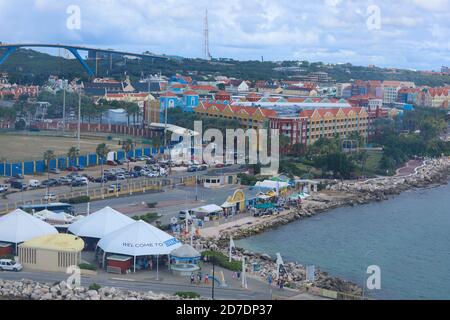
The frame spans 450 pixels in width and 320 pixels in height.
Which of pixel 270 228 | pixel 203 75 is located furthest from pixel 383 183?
pixel 203 75

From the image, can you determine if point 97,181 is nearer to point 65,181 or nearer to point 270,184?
point 65,181

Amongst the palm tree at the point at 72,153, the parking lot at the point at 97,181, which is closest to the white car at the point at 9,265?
the parking lot at the point at 97,181

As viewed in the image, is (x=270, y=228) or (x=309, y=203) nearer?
(x=270, y=228)

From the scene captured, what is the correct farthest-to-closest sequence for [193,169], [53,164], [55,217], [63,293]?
1. [193,169]
2. [53,164]
3. [55,217]
4. [63,293]

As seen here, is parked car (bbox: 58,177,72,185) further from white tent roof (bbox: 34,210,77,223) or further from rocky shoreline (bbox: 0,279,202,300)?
rocky shoreline (bbox: 0,279,202,300)

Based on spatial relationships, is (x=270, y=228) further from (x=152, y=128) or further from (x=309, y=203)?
(x=152, y=128)

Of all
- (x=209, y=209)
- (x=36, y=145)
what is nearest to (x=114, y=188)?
(x=209, y=209)

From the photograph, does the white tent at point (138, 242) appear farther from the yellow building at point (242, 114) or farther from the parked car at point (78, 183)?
the yellow building at point (242, 114)
